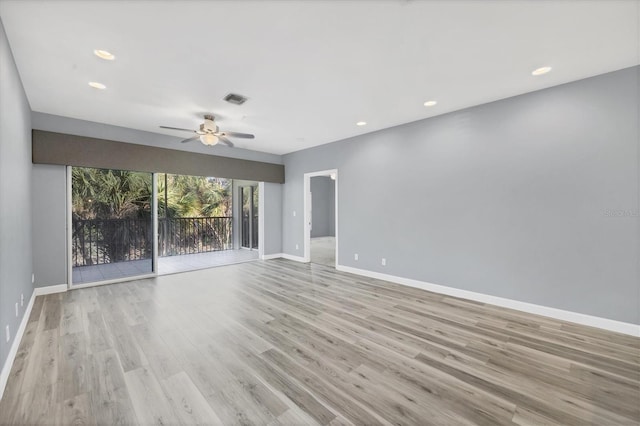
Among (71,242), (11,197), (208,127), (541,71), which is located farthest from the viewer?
(71,242)

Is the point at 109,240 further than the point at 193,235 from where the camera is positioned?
No

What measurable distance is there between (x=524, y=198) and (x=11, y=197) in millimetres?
5682

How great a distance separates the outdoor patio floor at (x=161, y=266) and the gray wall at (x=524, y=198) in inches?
156

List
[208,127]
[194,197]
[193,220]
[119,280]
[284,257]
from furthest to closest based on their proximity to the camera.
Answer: [194,197]
[193,220]
[284,257]
[119,280]
[208,127]

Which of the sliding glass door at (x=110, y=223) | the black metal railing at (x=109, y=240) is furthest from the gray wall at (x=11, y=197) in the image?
the black metal railing at (x=109, y=240)

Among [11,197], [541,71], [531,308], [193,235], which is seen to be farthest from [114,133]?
[531,308]

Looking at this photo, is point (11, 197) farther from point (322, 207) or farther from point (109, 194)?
point (322, 207)

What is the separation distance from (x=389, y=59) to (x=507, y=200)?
2.49 metres

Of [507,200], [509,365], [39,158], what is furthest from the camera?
[39,158]

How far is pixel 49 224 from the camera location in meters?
4.09

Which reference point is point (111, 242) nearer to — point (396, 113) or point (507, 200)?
point (396, 113)

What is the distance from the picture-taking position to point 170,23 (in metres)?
2.07

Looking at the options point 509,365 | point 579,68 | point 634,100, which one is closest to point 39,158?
point 509,365

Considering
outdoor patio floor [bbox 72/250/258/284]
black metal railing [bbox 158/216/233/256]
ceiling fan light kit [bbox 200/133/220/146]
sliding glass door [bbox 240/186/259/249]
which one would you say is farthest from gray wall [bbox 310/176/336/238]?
ceiling fan light kit [bbox 200/133/220/146]
